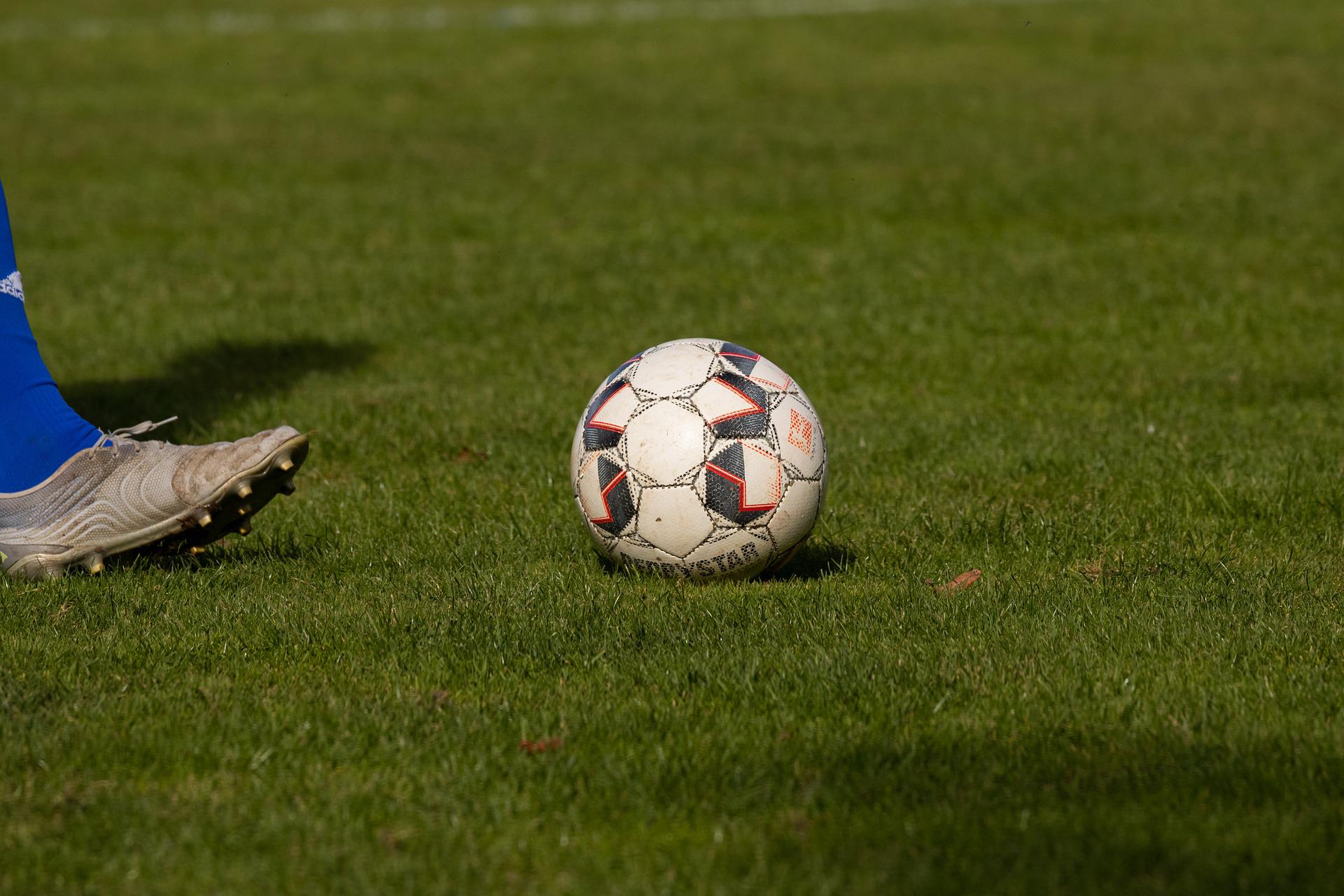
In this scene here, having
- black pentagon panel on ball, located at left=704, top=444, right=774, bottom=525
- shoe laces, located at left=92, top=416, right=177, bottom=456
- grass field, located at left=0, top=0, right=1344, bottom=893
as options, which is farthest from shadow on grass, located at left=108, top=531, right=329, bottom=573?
black pentagon panel on ball, located at left=704, top=444, right=774, bottom=525

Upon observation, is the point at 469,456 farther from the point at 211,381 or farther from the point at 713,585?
the point at 713,585

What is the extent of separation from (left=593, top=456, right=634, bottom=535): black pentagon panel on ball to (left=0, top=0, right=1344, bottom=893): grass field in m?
0.29

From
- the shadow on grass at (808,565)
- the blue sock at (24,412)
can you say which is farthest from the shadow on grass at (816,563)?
the blue sock at (24,412)

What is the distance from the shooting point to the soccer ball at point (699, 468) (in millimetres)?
5426

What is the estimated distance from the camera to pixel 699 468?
17.8ft

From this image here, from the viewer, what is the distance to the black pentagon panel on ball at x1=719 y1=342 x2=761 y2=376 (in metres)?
5.66

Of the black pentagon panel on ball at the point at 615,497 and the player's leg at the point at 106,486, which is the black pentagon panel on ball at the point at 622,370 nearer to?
the black pentagon panel on ball at the point at 615,497

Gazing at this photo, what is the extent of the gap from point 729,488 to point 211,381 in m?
5.06

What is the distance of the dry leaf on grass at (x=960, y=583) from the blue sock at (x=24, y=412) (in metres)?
3.34

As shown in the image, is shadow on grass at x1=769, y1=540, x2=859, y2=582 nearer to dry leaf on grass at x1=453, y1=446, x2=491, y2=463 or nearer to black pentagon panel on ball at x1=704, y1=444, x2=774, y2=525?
black pentagon panel on ball at x1=704, y1=444, x2=774, y2=525

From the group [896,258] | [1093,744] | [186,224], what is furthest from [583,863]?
[186,224]

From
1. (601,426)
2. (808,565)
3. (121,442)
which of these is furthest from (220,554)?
(808,565)

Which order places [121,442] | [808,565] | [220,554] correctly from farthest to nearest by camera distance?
[220,554]
[808,565]
[121,442]

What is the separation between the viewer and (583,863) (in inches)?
136
